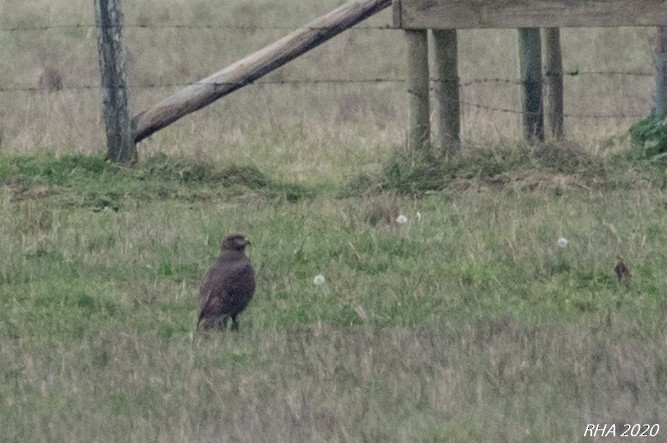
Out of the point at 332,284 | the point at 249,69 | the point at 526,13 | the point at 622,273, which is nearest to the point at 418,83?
the point at 526,13

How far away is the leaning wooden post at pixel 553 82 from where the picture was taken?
38.9ft

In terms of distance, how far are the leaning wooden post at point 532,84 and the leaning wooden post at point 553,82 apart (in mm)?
225

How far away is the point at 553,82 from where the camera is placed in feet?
38.9

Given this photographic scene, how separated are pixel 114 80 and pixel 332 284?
13.3 feet

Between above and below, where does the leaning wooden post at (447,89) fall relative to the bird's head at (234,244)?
above

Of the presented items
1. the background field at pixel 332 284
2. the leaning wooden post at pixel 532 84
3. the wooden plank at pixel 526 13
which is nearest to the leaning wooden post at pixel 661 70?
the background field at pixel 332 284

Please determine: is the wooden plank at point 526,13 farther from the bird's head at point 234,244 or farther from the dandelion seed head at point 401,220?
the bird's head at point 234,244

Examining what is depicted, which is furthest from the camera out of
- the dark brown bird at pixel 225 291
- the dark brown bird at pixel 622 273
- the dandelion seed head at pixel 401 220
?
the dandelion seed head at pixel 401 220

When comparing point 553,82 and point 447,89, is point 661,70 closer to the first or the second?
point 553,82

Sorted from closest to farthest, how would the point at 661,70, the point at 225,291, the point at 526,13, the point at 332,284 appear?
1. the point at 225,291
2. the point at 332,284
3. the point at 526,13
4. the point at 661,70

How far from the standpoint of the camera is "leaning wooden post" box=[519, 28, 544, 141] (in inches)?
457

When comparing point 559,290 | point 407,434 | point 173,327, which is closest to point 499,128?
point 559,290

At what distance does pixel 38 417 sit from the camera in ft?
17.6

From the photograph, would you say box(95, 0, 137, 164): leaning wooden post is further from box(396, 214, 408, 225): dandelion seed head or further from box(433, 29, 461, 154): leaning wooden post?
box(396, 214, 408, 225): dandelion seed head
